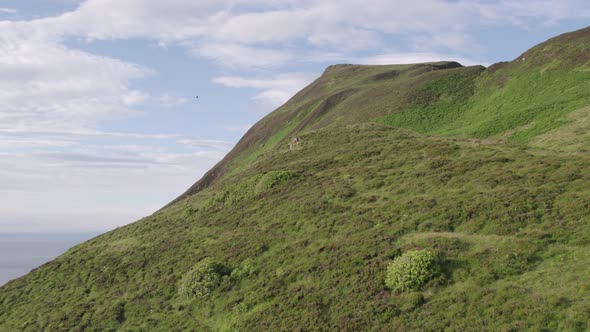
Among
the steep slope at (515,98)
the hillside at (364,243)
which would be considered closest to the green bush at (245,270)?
the hillside at (364,243)

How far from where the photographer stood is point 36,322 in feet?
122

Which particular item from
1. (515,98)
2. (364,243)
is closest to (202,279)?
(364,243)

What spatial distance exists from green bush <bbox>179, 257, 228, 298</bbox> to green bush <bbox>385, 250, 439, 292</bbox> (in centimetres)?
1241

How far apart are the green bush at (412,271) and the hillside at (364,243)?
0.36 meters

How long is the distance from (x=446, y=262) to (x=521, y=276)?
394 centimetres

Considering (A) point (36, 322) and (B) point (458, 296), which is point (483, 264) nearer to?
(B) point (458, 296)

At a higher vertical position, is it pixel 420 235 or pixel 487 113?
pixel 487 113

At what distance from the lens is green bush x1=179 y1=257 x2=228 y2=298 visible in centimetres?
3259

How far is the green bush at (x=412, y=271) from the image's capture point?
24.8 metres

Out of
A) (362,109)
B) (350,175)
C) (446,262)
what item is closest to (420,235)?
(446,262)

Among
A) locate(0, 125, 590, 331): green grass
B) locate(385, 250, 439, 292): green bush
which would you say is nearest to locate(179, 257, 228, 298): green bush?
locate(0, 125, 590, 331): green grass

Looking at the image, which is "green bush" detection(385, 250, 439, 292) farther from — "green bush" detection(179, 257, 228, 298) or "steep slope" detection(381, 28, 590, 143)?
"steep slope" detection(381, 28, 590, 143)

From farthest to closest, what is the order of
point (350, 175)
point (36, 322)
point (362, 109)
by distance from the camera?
point (362, 109), point (350, 175), point (36, 322)

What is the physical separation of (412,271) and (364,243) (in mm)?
5896
